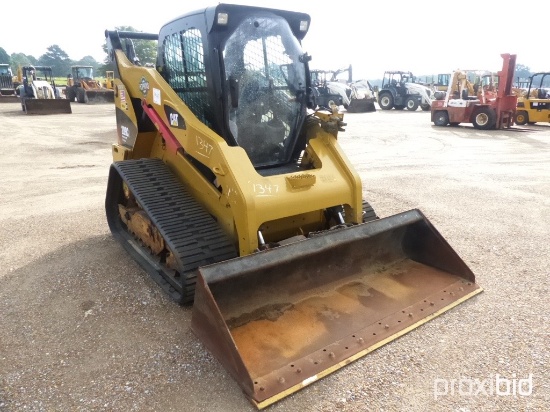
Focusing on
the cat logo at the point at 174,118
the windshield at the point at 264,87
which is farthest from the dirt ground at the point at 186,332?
the windshield at the point at 264,87

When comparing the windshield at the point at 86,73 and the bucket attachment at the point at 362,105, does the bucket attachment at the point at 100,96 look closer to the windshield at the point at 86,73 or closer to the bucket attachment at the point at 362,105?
the windshield at the point at 86,73

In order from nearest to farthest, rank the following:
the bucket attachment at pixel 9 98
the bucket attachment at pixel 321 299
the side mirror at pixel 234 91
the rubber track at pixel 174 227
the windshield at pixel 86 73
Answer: the bucket attachment at pixel 321 299 < the rubber track at pixel 174 227 < the side mirror at pixel 234 91 < the bucket attachment at pixel 9 98 < the windshield at pixel 86 73

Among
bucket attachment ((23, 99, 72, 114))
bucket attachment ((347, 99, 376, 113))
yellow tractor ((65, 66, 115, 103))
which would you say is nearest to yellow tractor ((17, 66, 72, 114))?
bucket attachment ((23, 99, 72, 114))

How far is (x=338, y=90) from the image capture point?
981 inches

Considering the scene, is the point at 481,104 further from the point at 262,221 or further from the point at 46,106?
the point at 46,106

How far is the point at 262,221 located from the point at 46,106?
20.5m

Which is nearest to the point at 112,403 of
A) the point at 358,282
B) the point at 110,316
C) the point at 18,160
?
the point at 110,316

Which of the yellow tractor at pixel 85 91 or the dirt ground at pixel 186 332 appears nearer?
the dirt ground at pixel 186 332

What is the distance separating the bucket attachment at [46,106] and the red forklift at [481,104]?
1655 centimetres

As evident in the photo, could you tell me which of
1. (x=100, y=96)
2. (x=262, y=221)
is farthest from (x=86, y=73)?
(x=262, y=221)

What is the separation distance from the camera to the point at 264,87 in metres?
3.71

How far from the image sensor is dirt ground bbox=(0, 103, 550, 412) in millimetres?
2354

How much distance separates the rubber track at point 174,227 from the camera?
3.12m

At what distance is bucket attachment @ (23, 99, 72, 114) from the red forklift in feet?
54.3
